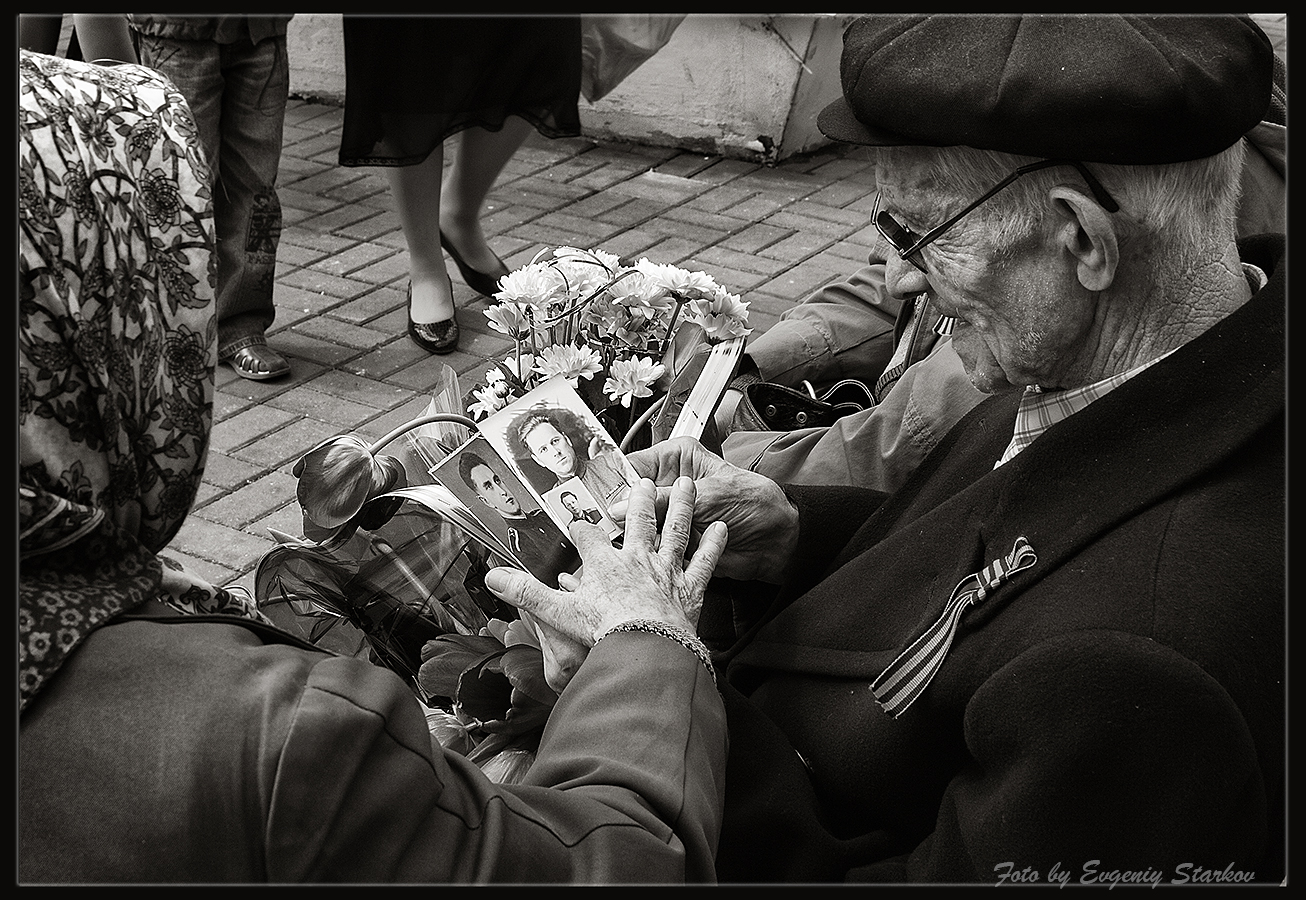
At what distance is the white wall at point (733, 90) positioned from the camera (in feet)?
19.3

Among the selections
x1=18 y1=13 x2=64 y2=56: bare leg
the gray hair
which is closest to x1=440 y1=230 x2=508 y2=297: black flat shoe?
x1=18 y1=13 x2=64 y2=56: bare leg

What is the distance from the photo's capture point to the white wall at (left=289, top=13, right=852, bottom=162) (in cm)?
588

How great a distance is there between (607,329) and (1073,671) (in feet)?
3.13

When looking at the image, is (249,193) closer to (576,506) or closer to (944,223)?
(576,506)

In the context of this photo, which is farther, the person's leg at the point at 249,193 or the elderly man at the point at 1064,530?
the person's leg at the point at 249,193

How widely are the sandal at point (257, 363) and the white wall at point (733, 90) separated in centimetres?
241

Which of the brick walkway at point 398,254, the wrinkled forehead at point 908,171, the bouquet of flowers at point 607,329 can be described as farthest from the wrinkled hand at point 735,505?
the brick walkway at point 398,254

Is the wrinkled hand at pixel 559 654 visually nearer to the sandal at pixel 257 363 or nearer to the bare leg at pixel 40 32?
the sandal at pixel 257 363

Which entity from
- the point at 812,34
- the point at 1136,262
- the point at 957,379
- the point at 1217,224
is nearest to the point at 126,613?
the point at 1136,262

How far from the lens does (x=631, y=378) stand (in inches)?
76.7

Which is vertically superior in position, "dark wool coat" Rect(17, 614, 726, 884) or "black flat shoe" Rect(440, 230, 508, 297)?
"dark wool coat" Rect(17, 614, 726, 884)

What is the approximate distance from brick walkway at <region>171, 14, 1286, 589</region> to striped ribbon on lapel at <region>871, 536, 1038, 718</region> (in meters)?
2.13

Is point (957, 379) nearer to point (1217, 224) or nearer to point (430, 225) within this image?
point (1217, 224)

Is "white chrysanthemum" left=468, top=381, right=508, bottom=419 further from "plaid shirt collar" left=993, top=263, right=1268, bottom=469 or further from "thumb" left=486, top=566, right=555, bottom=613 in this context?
"plaid shirt collar" left=993, top=263, right=1268, bottom=469
